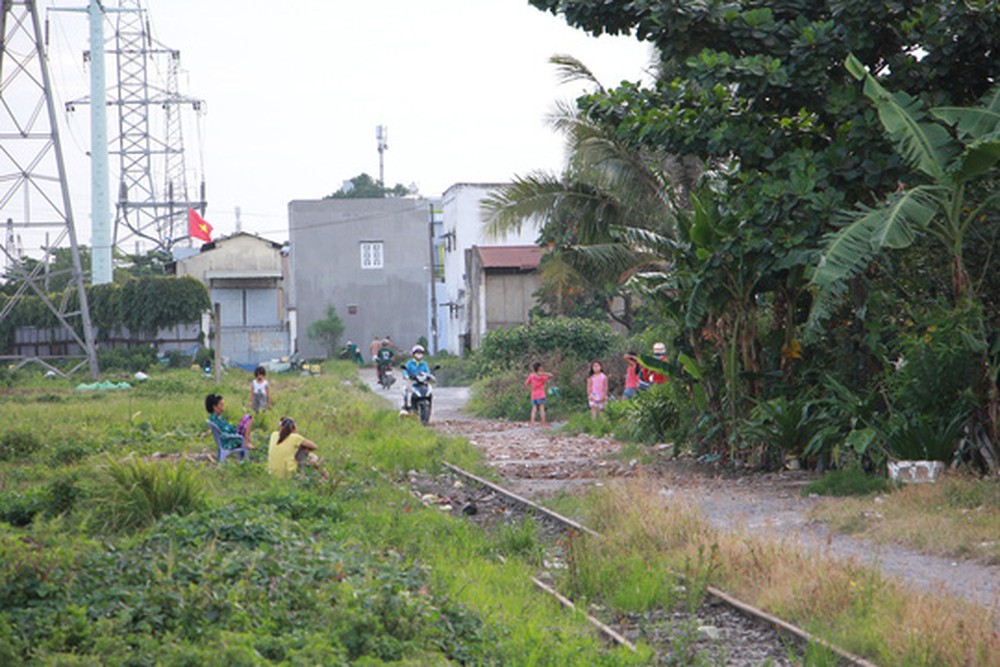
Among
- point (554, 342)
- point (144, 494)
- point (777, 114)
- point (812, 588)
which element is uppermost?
point (777, 114)

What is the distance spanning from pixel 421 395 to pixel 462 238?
31.8m

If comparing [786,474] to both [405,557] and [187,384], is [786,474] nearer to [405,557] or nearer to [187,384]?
[405,557]

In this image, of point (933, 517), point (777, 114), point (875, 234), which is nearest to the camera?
point (933, 517)

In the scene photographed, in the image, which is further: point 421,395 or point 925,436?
point 421,395

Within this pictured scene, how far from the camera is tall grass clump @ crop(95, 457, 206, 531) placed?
Result: 11.4m

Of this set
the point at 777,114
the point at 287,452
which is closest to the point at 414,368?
the point at 287,452

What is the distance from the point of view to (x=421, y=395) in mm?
25859

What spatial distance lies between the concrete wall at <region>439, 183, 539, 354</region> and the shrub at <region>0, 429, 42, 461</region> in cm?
3337

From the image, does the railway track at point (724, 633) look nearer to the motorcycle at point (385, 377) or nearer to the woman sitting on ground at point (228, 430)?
the woman sitting on ground at point (228, 430)

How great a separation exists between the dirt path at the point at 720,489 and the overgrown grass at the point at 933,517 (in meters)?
0.19

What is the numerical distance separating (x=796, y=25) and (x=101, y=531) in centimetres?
1064

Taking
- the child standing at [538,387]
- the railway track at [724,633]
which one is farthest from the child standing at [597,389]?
the railway track at [724,633]

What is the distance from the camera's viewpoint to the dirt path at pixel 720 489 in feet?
32.0

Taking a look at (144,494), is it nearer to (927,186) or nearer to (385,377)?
(927,186)
